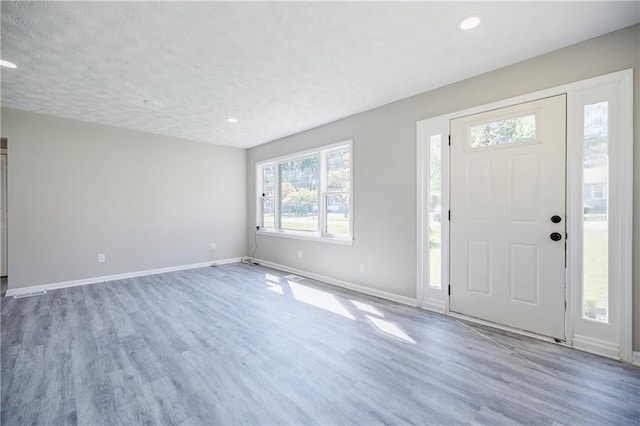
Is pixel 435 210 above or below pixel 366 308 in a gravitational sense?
above

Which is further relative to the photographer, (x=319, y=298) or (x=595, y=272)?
(x=319, y=298)

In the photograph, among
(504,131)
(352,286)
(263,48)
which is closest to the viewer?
(263,48)

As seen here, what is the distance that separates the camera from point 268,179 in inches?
241

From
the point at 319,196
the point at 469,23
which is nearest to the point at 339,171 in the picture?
the point at 319,196

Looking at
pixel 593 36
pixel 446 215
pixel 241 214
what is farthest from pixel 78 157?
pixel 593 36

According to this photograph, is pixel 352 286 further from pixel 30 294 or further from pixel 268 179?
pixel 30 294

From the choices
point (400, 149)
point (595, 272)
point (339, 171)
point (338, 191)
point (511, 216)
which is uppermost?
point (400, 149)

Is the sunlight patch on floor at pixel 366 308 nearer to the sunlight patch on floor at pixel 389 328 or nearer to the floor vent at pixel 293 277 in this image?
Answer: the sunlight patch on floor at pixel 389 328

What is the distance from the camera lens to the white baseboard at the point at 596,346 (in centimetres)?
220

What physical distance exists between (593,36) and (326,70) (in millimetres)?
2243

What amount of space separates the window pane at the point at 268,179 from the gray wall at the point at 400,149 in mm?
1118

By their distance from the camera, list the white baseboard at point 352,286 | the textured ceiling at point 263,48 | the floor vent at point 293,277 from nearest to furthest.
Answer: the textured ceiling at point 263,48 < the white baseboard at point 352,286 < the floor vent at point 293,277

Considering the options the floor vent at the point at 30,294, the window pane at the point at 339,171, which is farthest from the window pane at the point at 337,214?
the floor vent at the point at 30,294

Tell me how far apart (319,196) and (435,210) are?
6.78 ft
